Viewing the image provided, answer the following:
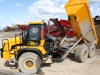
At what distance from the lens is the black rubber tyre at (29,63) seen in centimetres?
809

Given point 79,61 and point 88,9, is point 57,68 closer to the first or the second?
point 79,61

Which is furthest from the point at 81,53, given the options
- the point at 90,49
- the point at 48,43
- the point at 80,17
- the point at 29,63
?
the point at 29,63

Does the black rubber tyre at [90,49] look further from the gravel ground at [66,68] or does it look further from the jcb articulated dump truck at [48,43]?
the gravel ground at [66,68]

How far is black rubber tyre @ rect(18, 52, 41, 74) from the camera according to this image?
809 centimetres

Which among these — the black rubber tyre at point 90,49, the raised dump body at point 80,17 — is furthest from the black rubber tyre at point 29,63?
the black rubber tyre at point 90,49

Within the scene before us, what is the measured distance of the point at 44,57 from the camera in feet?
28.2

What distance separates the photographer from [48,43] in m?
8.92

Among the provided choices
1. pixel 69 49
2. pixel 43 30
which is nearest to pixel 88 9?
pixel 69 49

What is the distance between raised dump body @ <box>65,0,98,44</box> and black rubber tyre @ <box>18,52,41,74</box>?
10.1 feet

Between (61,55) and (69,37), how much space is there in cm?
236

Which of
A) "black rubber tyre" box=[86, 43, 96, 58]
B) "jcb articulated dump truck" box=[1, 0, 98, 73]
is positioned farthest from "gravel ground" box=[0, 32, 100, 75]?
"black rubber tyre" box=[86, 43, 96, 58]

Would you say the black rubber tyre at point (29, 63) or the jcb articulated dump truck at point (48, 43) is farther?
the jcb articulated dump truck at point (48, 43)

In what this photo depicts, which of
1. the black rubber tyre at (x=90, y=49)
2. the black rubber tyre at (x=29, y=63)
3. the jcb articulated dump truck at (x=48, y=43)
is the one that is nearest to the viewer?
the black rubber tyre at (x=29, y=63)

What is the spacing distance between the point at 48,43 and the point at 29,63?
4.30 ft
